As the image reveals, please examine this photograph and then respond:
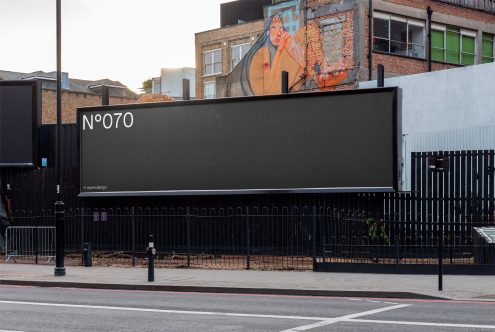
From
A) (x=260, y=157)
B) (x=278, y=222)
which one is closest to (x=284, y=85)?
(x=260, y=157)

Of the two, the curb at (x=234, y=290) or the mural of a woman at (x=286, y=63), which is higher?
the mural of a woman at (x=286, y=63)

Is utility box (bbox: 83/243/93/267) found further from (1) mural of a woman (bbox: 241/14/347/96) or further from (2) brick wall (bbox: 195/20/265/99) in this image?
(2) brick wall (bbox: 195/20/265/99)

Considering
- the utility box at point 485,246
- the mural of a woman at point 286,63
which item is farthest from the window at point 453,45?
the utility box at point 485,246

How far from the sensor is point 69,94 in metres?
66.9

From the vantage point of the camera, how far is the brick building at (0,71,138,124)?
64.2m

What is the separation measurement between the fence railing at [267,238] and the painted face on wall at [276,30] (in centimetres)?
2136

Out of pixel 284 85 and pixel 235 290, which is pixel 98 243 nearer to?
pixel 284 85

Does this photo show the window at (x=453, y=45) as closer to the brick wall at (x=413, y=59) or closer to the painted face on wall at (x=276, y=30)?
the brick wall at (x=413, y=59)

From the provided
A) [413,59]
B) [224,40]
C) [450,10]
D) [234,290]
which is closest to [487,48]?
[450,10]

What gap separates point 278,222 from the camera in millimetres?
24344

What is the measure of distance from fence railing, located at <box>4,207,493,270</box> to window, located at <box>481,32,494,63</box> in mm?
27048

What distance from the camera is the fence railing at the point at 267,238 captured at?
20500 mm

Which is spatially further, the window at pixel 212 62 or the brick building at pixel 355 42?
the window at pixel 212 62

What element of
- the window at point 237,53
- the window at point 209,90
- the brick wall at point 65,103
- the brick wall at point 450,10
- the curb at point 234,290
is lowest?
the curb at point 234,290
